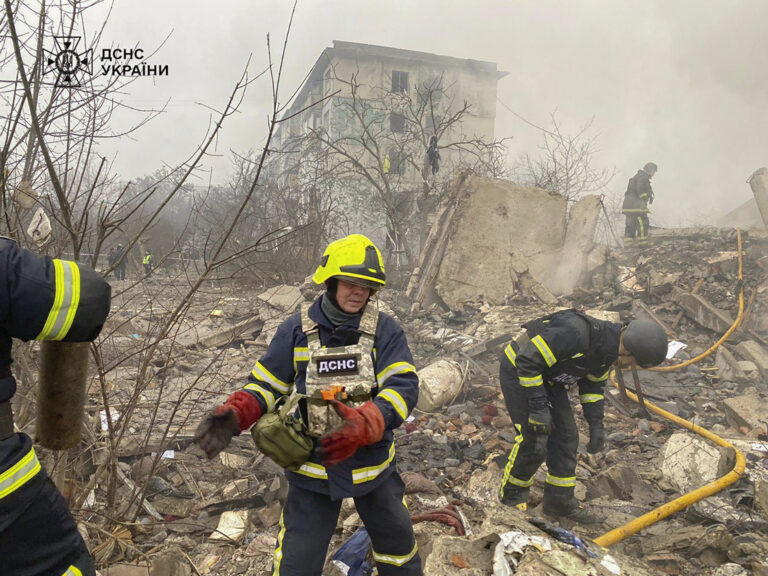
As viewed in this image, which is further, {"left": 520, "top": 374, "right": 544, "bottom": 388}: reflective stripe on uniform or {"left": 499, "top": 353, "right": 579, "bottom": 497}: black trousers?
{"left": 499, "top": 353, "right": 579, "bottom": 497}: black trousers

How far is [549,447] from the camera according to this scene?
11.9 ft

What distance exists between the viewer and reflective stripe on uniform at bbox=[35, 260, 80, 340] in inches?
51.8

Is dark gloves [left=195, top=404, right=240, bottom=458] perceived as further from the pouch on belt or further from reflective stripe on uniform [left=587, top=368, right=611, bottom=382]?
reflective stripe on uniform [left=587, top=368, right=611, bottom=382]

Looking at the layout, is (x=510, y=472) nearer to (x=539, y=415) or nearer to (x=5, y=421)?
(x=539, y=415)

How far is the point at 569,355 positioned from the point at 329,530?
2.04 m

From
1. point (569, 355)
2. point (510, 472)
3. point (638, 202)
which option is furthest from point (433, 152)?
point (510, 472)

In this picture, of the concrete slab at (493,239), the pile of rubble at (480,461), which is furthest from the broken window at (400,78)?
the pile of rubble at (480,461)

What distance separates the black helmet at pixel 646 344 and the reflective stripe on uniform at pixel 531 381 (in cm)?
69

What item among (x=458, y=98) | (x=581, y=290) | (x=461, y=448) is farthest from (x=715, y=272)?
(x=458, y=98)

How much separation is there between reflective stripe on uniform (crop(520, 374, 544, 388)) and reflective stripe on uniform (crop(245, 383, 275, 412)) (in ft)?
6.16

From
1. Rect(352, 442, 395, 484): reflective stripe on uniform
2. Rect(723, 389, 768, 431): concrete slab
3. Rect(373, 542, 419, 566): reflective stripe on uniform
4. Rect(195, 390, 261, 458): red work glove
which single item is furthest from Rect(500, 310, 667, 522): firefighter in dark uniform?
Rect(723, 389, 768, 431): concrete slab

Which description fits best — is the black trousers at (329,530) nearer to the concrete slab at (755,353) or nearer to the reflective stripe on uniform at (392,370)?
the reflective stripe on uniform at (392,370)

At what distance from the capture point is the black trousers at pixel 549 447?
3.44m

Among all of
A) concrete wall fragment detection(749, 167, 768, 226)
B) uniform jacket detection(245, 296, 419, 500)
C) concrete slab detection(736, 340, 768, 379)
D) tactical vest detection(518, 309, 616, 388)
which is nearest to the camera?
uniform jacket detection(245, 296, 419, 500)
